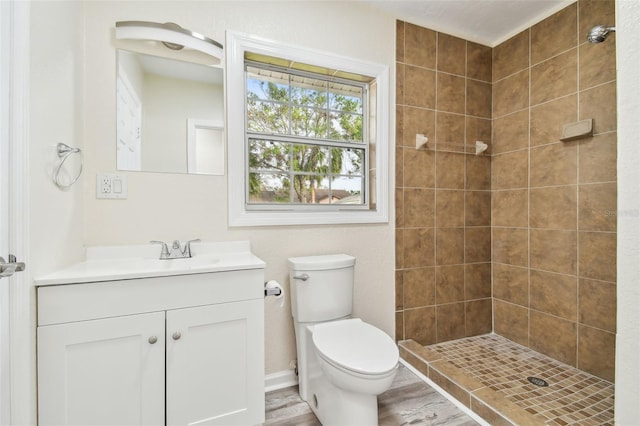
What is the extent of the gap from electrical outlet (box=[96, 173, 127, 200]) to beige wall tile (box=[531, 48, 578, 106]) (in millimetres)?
2692

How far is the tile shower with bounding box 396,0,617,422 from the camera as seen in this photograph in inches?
70.2

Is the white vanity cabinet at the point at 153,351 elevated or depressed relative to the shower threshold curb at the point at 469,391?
elevated

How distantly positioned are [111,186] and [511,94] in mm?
2755

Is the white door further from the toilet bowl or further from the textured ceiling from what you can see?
the textured ceiling

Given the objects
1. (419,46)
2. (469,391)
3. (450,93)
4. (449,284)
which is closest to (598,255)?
(449,284)

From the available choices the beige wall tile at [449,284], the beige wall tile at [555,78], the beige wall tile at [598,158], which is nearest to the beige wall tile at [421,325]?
the beige wall tile at [449,284]

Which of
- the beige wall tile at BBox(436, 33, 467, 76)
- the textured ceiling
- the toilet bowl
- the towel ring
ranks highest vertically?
the textured ceiling

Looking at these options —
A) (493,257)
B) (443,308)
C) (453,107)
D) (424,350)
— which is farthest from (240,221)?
(493,257)

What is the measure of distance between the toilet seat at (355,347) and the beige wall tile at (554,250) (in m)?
1.41

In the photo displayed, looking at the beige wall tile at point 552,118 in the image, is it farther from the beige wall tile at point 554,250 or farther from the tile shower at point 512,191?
the beige wall tile at point 554,250

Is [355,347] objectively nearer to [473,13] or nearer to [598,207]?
[598,207]

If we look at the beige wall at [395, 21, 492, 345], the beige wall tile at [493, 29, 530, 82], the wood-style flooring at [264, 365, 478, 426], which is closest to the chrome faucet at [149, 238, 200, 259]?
the wood-style flooring at [264, 365, 478, 426]

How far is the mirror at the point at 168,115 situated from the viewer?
4.90 ft

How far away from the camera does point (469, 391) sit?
1526 millimetres
